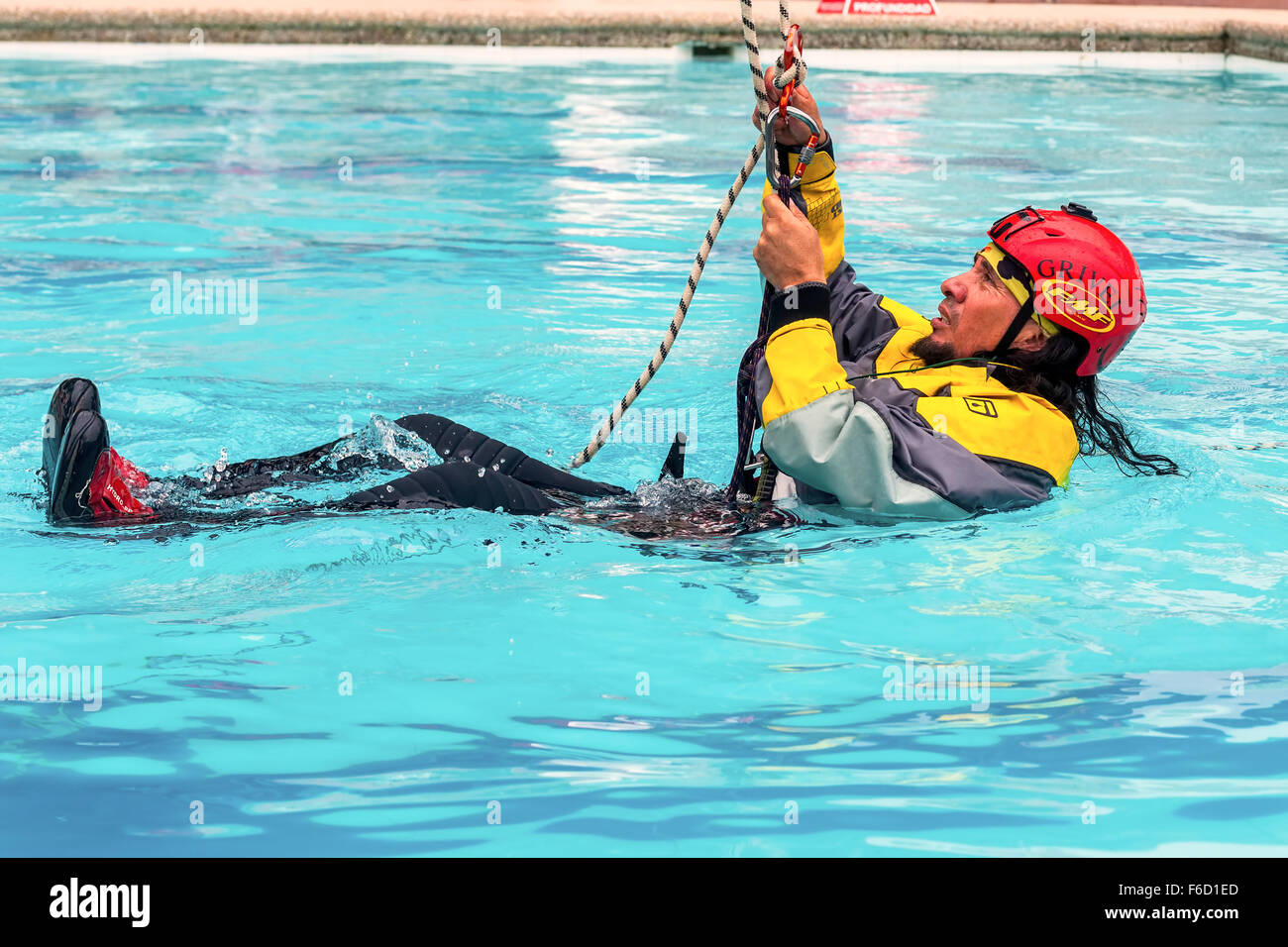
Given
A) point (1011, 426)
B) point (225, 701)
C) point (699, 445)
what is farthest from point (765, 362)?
point (699, 445)

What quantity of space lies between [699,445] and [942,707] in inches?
101

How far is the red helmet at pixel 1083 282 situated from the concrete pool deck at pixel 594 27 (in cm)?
1399

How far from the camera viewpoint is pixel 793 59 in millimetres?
3754

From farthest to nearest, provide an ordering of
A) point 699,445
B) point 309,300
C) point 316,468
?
1. point 309,300
2. point 699,445
3. point 316,468

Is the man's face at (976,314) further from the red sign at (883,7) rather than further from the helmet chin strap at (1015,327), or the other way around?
the red sign at (883,7)

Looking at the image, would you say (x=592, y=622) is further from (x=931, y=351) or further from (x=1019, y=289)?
(x=1019, y=289)

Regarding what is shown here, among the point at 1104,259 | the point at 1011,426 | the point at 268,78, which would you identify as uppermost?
the point at 268,78

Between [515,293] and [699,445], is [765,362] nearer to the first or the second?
[699,445]

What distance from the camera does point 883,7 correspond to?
17969 mm

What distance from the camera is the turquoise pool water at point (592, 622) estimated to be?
9.62 ft

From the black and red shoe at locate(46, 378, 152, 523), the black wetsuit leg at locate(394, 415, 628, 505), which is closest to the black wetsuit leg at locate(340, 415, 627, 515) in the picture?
the black wetsuit leg at locate(394, 415, 628, 505)

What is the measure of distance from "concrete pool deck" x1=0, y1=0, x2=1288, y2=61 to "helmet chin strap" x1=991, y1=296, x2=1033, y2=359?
46.2 feet

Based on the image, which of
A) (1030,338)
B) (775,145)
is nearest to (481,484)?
(775,145)

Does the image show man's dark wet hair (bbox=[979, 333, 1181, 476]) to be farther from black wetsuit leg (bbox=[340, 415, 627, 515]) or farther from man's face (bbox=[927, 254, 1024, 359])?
black wetsuit leg (bbox=[340, 415, 627, 515])
